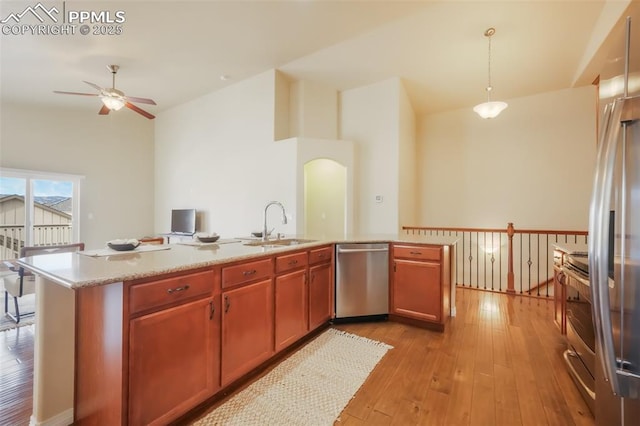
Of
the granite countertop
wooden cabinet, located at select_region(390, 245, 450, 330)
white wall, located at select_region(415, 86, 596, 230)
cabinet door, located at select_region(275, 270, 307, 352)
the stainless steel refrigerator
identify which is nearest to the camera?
the stainless steel refrigerator

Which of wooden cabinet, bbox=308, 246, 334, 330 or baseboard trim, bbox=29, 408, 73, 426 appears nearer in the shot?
baseboard trim, bbox=29, 408, 73, 426

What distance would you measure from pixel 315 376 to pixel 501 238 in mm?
4911

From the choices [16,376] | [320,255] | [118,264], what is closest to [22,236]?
[16,376]

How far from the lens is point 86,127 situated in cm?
576

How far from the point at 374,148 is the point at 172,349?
400 centimetres

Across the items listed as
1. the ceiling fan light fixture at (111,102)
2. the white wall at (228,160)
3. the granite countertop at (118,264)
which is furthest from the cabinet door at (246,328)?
the ceiling fan light fixture at (111,102)

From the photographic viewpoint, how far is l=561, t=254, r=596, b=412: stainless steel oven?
1.74m

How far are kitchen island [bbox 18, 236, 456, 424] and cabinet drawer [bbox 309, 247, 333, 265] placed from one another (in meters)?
0.75

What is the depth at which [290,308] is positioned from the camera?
241cm

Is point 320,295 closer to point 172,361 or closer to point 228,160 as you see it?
point 172,361

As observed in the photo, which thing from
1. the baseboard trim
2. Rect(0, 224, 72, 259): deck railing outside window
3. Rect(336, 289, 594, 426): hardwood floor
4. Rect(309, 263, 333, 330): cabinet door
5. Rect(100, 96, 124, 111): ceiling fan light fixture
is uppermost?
Rect(100, 96, 124, 111): ceiling fan light fixture

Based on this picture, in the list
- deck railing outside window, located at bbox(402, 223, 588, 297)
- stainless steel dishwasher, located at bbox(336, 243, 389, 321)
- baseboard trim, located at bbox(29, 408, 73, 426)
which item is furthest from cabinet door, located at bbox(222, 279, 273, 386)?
deck railing outside window, located at bbox(402, 223, 588, 297)

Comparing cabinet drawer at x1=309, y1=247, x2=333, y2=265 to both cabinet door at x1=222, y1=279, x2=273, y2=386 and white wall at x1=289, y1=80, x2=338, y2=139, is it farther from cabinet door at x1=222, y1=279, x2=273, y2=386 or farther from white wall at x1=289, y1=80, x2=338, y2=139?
white wall at x1=289, y1=80, x2=338, y2=139

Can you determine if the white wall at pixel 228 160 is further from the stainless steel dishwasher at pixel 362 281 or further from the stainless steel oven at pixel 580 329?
the stainless steel oven at pixel 580 329
